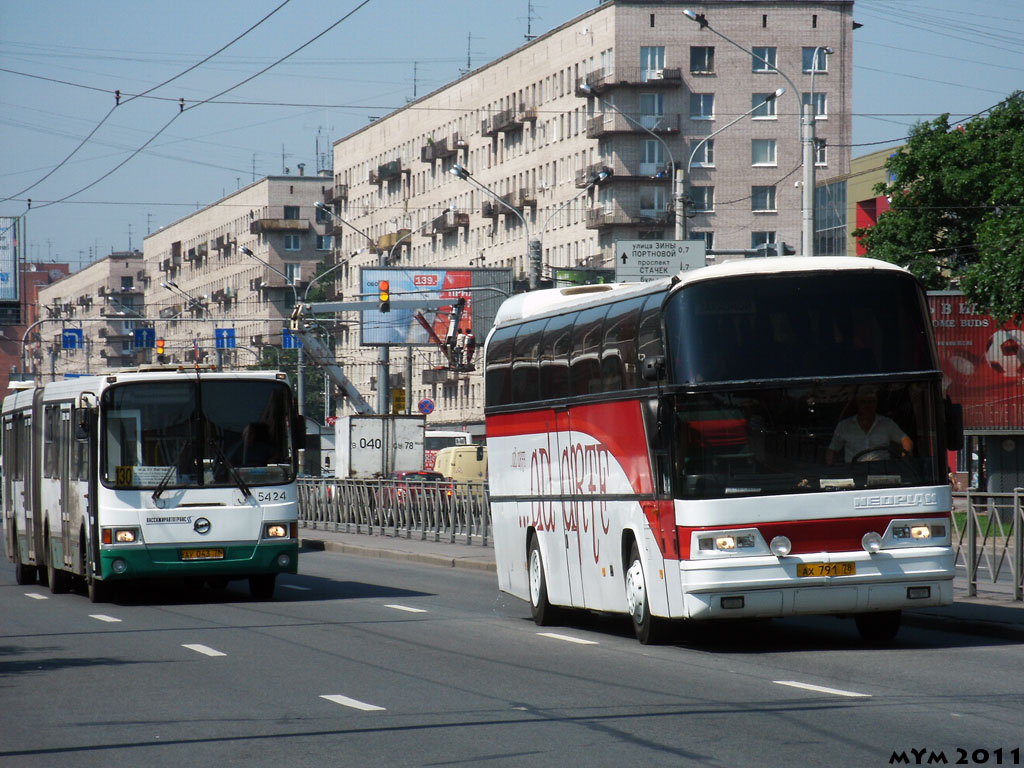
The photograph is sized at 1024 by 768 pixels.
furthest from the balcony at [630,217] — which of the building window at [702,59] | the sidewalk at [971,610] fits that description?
the sidewalk at [971,610]

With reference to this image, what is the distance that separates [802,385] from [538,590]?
496 cm

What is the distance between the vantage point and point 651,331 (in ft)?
48.7

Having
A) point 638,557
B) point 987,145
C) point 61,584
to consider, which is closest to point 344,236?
point 987,145

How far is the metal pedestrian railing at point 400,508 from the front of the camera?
3331cm

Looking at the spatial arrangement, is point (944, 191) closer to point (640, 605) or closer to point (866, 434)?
point (640, 605)

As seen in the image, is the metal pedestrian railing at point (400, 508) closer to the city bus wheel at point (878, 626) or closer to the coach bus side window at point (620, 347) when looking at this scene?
the coach bus side window at point (620, 347)

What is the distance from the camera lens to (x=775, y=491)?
555 inches

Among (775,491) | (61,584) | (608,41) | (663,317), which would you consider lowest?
(61,584)

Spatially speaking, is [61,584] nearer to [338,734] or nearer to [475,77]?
[338,734]

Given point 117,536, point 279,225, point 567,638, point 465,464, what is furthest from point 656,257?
point 279,225

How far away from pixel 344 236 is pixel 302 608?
105 m

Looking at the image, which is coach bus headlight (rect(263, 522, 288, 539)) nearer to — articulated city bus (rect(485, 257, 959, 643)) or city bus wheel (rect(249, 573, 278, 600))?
city bus wheel (rect(249, 573, 278, 600))

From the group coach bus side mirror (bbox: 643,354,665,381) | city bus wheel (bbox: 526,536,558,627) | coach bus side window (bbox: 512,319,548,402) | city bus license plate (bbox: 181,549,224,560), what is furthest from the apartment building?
coach bus side mirror (bbox: 643,354,665,381)

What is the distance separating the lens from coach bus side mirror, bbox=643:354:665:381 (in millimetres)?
14406
